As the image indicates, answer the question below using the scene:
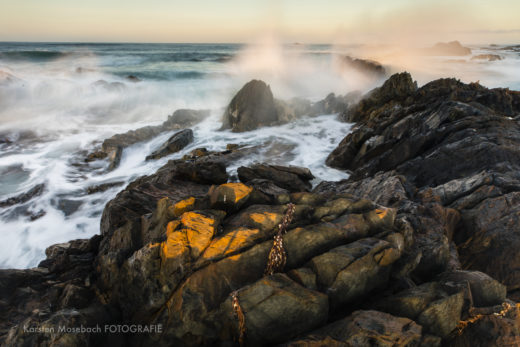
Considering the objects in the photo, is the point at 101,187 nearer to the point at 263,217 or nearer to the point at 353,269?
the point at 263,217

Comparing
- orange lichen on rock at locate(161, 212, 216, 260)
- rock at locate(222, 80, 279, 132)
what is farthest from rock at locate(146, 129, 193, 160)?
orange lichen on rock at locate(161, 212, 216, 260)

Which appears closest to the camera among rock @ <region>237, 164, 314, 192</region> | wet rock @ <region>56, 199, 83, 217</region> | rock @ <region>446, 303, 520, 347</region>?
rock @ <region>446, 303, 520, 347</region>

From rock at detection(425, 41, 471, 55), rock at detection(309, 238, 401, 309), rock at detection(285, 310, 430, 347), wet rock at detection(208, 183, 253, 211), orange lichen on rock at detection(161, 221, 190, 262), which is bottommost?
rock at detection(285, 310, 430, 347)

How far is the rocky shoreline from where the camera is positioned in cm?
333

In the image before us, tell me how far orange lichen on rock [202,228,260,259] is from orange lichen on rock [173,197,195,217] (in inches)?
43.1

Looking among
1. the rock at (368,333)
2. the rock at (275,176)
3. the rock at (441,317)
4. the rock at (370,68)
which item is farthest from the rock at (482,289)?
the rock at (370,68)

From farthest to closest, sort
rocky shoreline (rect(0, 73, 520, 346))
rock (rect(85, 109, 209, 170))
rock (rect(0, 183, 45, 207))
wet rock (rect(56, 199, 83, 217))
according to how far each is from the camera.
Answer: rock (rect(85, 109, 209, 170)) → rock (rect(0, 183, 45, 207)) → wet rock (rect(56, 199, 83, 217)) → rocky shoreline (rect(0, 73, 520, 346))

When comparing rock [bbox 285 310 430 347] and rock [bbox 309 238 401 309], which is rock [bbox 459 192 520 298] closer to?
rock [bbox 309 238 401 309]

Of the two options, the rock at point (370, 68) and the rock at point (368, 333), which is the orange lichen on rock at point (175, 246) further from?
the rock at point (370, 68)

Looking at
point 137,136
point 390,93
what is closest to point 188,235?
point 137,136

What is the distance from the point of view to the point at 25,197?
37.1 feet

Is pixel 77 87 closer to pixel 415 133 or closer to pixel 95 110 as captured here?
pixel 95 110

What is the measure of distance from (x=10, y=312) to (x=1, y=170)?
43.3 feet

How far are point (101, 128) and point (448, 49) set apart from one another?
3930 inches
